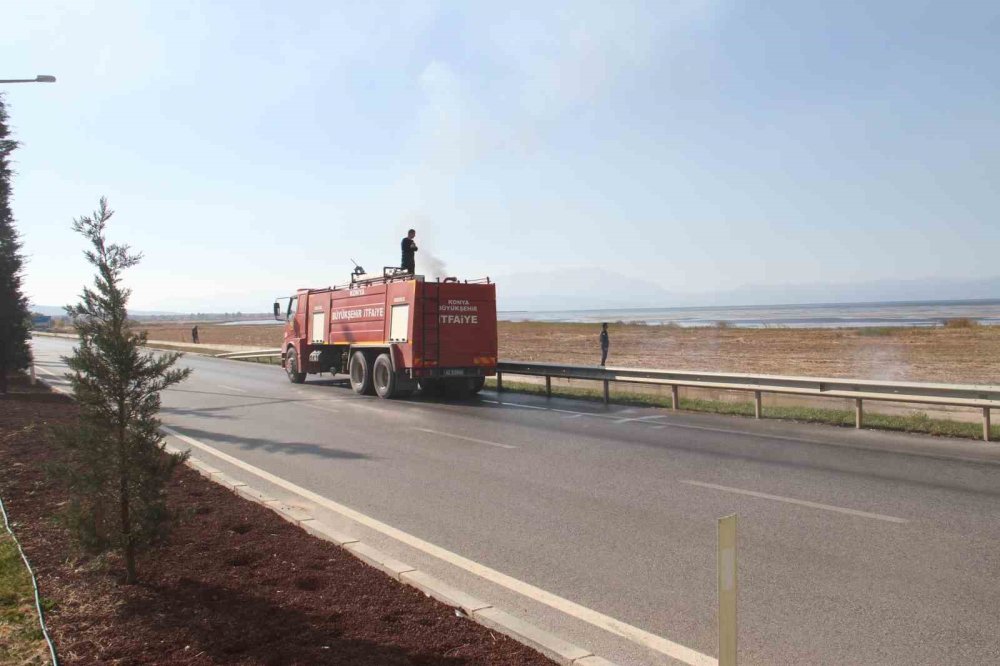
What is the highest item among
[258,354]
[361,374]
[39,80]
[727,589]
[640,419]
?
[39,80]

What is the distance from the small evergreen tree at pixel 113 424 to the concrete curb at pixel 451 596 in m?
1.50

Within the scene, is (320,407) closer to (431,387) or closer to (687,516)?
(431,387)

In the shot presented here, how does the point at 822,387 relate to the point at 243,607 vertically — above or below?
above

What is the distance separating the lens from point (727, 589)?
10.0 ft

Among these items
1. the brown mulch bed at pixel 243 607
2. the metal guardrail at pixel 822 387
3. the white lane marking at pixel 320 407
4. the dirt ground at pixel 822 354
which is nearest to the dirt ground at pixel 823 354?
the dirt ground at pixel 822 354

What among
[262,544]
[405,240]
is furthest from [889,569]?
[405,240]

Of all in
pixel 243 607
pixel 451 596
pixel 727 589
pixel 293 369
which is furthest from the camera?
pixel 293 369

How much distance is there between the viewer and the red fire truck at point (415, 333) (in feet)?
59.9

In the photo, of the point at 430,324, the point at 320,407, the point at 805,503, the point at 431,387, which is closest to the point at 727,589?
the point at 805,503

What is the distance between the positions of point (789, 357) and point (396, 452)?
26.9 meters

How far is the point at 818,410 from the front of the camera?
15.0m

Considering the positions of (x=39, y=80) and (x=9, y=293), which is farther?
(x=9, y=293)

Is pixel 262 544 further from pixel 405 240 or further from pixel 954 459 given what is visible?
pixel 405 240

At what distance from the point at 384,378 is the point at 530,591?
47.3ft
